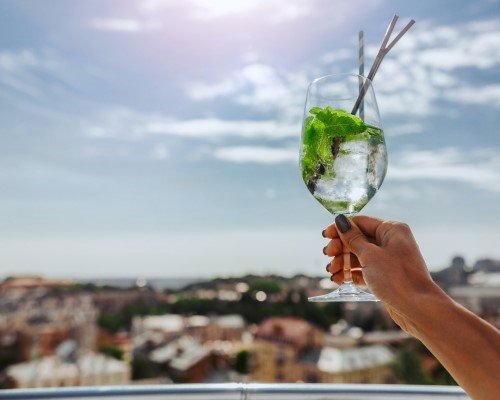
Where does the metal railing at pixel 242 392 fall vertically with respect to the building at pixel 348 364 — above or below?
above

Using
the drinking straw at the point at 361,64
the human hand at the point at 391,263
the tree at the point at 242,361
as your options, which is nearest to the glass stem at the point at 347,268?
the human hand at the point at 391,263

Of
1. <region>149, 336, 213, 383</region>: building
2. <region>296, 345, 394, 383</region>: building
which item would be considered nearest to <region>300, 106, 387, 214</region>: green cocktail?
<region>296, 345, 394, 383</region>: building

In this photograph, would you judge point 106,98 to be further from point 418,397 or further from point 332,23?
point 418,397

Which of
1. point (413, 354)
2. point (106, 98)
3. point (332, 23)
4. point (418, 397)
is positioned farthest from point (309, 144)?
point (106, 98)

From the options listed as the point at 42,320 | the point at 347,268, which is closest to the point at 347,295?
the point at 347,268

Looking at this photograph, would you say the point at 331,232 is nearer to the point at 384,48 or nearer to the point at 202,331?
the point at 384,48

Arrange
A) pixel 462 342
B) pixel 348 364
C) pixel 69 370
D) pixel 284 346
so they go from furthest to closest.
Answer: pixel 284 346 → pixel 69 370 → pixel 348 364 → pixel 462 342

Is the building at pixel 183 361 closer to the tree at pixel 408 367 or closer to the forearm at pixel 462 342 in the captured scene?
the tree at pixel 408 367
